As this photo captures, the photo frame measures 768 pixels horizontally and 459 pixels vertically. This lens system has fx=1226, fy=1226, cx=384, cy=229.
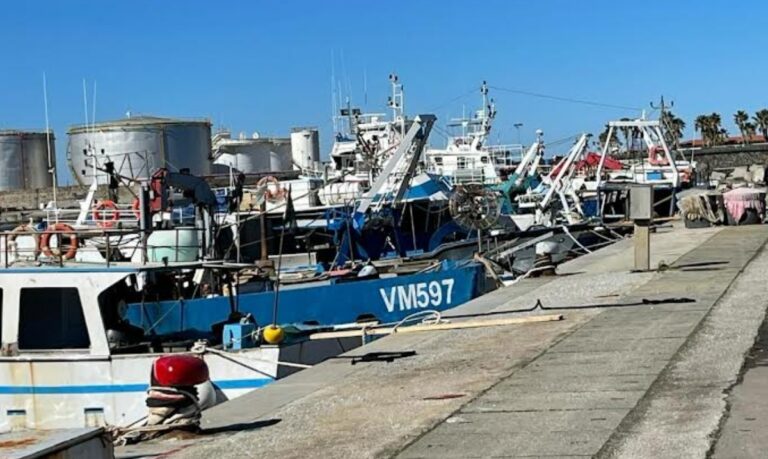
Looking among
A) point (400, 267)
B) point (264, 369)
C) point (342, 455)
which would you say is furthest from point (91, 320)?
point (400, 267)

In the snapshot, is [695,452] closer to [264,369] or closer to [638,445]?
[638,445]

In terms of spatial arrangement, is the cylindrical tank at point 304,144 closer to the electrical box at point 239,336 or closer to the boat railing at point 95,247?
the boat railing at point 95,247

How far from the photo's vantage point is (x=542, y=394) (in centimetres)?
870

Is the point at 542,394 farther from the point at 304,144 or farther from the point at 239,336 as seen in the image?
the point at 304,144

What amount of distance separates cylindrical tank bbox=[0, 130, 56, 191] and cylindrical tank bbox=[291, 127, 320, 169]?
13.6 m

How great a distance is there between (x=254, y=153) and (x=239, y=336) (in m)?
59.0

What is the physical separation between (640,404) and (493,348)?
3.34 meters

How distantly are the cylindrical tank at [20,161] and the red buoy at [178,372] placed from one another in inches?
2480

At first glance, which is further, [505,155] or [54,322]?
[505,155]

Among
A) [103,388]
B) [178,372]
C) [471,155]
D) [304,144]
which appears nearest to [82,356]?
[103,388]

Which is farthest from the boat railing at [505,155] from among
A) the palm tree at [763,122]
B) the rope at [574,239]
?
the palm tree at [763,122]

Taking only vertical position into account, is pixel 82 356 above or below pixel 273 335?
below

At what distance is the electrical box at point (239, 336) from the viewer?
13820 millimetres

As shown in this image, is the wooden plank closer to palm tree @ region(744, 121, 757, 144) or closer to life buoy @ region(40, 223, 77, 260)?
life buoy @ region(40, 223, 77, 260)
